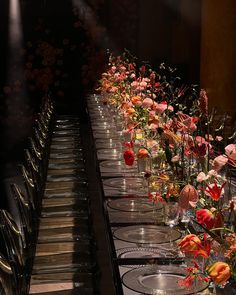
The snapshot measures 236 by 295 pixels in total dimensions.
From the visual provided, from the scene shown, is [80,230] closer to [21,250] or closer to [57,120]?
[21,250]

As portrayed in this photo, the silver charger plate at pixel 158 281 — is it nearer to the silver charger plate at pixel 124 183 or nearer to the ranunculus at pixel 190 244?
the ranunculus at pixel 190 244

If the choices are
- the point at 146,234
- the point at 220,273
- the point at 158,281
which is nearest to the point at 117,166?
the point at 146,234

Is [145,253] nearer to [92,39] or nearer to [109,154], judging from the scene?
[109,154]

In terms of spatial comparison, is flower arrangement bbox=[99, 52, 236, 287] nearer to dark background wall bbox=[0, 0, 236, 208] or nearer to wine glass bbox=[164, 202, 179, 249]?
wine glass bbox=[164, 202, 179, 249]

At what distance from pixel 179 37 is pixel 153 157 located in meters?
8.09

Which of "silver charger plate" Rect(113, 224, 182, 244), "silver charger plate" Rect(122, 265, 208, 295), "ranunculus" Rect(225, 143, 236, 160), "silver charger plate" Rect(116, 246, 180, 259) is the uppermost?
"ranunculus" Rect(225, 143, 236, 160)

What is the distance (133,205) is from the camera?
312 centimetres

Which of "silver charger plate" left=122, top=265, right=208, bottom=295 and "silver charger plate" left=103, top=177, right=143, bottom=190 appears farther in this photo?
"silver charger plate" left=103, top=177, right=143, bottom=190

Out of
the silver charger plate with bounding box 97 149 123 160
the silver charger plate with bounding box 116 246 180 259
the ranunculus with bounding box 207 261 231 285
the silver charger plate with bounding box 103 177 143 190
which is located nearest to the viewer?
the ranunculus with bounding box 207 261 231 285

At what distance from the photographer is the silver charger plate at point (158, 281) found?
1935 millimetres

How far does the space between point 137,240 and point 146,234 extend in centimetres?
10

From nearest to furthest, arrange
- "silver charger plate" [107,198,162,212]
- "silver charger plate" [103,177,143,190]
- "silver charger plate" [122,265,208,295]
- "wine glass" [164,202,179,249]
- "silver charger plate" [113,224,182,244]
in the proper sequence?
"silver charger plate" [122,265,208,295] < "silver charger plate" [113,224,182,244] < "wine glass" [164,202,179,249] < "silver charger plate" [107,198,162,212] < "silver charger plate" [103,177,143,190]

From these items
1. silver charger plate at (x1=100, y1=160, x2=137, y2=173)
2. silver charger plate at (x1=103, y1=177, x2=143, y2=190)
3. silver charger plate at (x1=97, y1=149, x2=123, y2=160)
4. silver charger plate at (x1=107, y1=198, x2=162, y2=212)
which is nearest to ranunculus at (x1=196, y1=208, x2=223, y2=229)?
silver charger plate at (x1=107, y1=198, x2=162, y2=212)

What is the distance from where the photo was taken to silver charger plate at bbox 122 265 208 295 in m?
1.93
